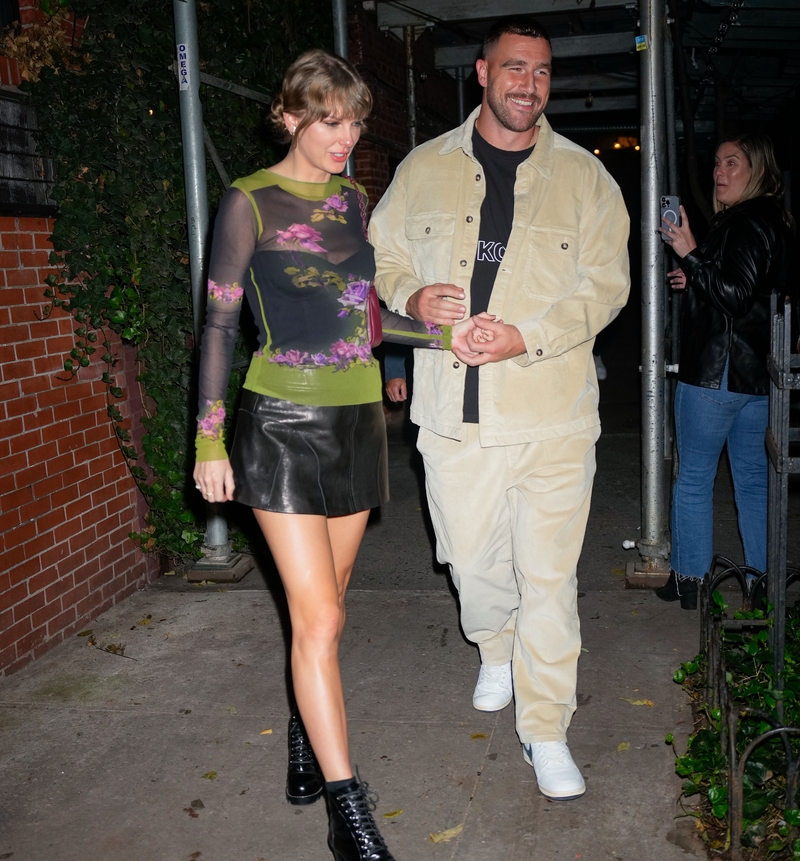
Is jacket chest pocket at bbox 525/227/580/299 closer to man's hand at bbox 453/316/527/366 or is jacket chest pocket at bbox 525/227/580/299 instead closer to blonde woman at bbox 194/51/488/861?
man's hand at bbox 453/316/527/366

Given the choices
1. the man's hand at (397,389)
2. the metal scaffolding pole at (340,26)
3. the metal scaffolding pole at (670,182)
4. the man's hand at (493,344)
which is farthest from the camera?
the metal scaffolding pole at (340,26)

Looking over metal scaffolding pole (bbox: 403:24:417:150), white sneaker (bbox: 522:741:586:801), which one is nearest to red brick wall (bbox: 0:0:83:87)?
white sneaker (bbox: 522:741:586:801)

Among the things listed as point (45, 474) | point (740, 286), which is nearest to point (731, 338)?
point (740, 286)

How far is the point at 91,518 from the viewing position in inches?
190

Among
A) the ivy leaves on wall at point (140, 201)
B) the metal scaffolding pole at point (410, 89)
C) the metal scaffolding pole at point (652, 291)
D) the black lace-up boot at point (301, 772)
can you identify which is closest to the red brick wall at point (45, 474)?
the ivy leaves on wall at point (140, 201)

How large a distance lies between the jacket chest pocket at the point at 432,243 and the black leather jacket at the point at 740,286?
1.44 metres

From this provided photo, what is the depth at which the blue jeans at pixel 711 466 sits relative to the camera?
4277 mm

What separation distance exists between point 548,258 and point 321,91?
95 cm

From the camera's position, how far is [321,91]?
2609 mm

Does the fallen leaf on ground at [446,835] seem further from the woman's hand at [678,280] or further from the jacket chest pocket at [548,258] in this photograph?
the woman's hand at [678,280]

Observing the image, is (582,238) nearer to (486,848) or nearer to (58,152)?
(486,848)

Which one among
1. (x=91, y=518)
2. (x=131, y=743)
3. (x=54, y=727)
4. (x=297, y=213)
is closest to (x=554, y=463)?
(x=297, y=213)

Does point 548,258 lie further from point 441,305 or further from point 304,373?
point 304,373

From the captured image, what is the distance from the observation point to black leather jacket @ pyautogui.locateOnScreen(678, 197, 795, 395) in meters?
4.11
